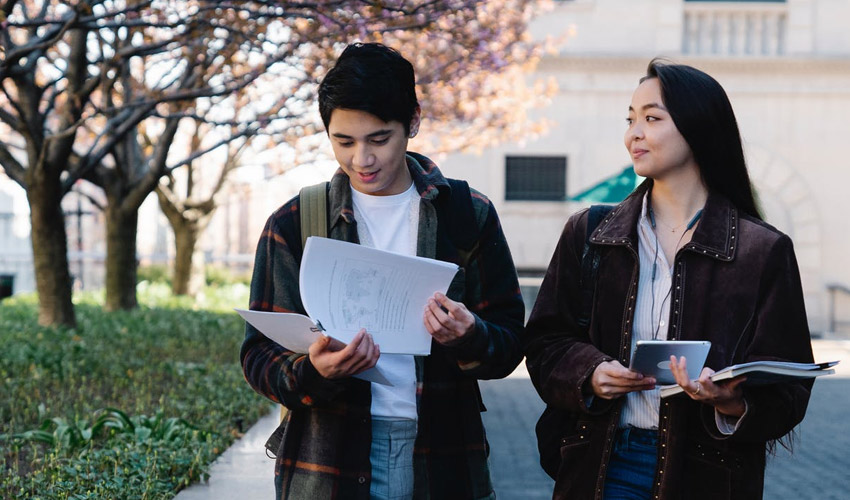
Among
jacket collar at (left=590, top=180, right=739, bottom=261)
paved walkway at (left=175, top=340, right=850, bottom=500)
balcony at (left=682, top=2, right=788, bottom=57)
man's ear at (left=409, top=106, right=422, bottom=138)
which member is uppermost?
balcony at (left=682, top=2, right=788, bottom=57)

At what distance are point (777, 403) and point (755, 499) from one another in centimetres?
29

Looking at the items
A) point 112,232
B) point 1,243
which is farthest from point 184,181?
point 1,243

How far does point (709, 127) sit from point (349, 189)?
1.05 m

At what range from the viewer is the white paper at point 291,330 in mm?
2850

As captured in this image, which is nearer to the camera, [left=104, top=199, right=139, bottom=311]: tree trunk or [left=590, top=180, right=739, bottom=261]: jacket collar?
[left=590, top=180, right=739, bottom=261]: jacket collar

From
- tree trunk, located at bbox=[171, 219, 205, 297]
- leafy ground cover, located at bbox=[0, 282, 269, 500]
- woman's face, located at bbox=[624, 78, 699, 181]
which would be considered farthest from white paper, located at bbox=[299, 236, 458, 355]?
tree trunk, located at bbox=[171, 219, 205, 297]

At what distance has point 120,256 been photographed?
15.9m

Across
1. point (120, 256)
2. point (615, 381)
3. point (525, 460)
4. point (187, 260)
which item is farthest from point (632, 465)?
point (187, 260)

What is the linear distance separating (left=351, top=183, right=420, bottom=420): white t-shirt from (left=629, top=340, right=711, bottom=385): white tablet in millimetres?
608

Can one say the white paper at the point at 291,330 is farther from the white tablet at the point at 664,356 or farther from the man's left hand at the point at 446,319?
the white tablet at the point at 664,356

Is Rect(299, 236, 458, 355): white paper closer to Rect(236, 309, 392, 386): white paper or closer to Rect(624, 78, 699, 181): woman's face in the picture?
Rect(236, 309, 392, 386): white paper

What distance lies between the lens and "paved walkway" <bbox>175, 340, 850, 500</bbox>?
5957 mm

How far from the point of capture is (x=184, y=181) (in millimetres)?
23141

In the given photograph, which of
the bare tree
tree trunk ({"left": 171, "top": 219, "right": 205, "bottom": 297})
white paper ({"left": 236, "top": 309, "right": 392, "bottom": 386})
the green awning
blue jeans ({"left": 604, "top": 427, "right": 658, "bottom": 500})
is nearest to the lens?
white paper ({"left": 236, "top": 309, "right": 392, "bottom": 386})
